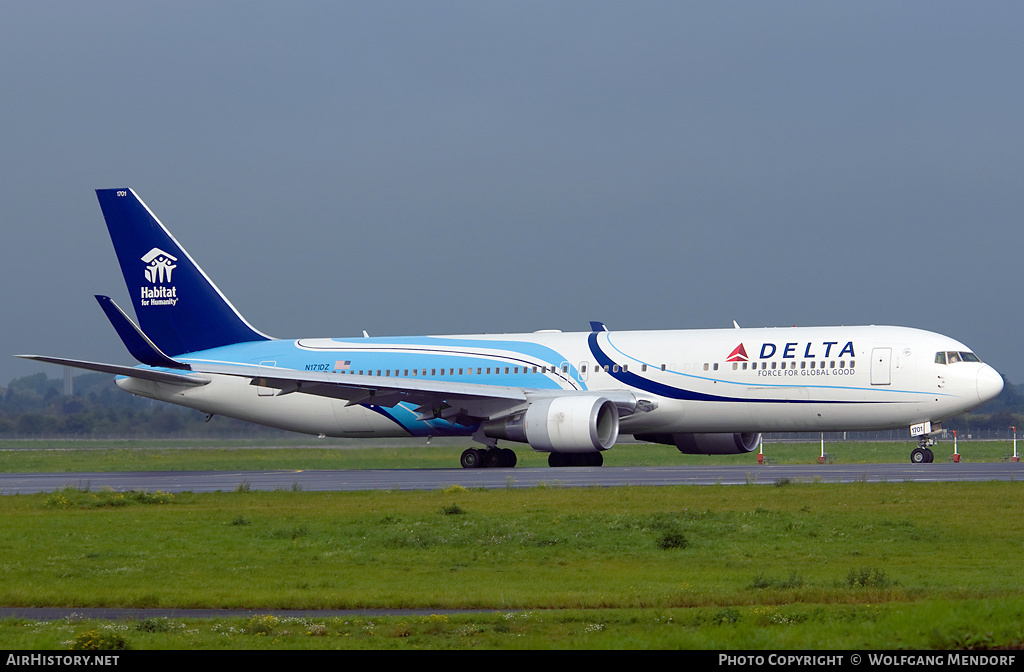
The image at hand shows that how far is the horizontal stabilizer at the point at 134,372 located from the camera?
34.9 meters

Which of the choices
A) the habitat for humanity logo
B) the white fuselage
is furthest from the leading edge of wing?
the habitat for humanity logo

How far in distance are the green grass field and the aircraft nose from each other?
8.41 meters

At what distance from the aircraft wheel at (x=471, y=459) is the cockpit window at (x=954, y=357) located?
1301cm

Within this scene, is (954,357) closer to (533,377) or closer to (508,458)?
(533,377)

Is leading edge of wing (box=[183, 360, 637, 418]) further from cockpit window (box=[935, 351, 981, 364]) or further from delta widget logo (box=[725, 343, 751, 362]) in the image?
cockpit window (box=[935, 351, 981, 364])

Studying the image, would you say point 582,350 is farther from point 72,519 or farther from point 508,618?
point 508,618

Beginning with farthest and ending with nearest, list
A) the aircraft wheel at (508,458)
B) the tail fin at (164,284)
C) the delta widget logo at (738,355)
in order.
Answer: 1. the tail fin at (164,284)
2. the aircraft wheel at (508,458)
3. the delta widget logo at (738,355)

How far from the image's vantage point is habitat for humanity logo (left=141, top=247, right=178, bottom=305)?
135 feet

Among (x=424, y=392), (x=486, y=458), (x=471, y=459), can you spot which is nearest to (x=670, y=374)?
(x=486, y=458)

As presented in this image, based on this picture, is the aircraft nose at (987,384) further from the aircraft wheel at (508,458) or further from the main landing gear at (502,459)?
the aircraft wheel at (508,458)

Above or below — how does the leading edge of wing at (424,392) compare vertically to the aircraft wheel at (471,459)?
above

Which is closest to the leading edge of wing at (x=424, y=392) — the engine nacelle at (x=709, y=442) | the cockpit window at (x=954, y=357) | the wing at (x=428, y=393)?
the wing at (x=428, y=393)

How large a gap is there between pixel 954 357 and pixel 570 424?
10.2 m

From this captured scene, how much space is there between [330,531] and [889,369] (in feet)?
60.8
